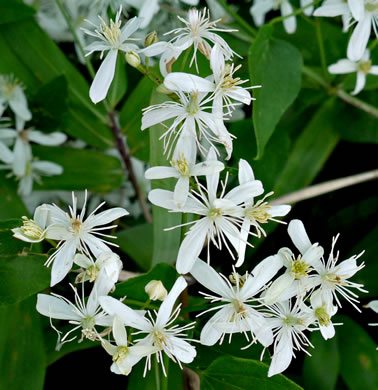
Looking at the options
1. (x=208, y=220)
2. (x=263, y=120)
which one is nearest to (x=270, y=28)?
(x=263, y=120)

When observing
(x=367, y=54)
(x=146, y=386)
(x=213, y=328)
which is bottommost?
(x=146, y=386)

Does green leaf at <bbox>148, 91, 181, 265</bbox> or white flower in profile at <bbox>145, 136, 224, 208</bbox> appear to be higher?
white flower in profile at <bbox>145, 136, 224, 208</bbox>

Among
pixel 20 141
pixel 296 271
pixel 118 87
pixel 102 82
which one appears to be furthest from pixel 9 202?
pixel 296 271

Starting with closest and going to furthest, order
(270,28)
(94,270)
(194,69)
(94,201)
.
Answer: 1. (94,270)
2. (194,69)
3. (270,28)
4. (94,201)

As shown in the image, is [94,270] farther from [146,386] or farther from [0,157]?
[0,157]

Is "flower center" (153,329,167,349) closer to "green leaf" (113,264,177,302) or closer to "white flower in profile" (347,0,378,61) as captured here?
"green leaf" (113,264,177,302)

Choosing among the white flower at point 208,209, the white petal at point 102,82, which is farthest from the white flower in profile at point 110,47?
the white flower at point 208,209

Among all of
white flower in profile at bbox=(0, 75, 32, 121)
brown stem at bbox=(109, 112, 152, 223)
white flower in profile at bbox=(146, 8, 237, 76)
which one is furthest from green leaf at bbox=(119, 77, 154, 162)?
white flower in profile at bbox=(146, 8, 237, 76)
